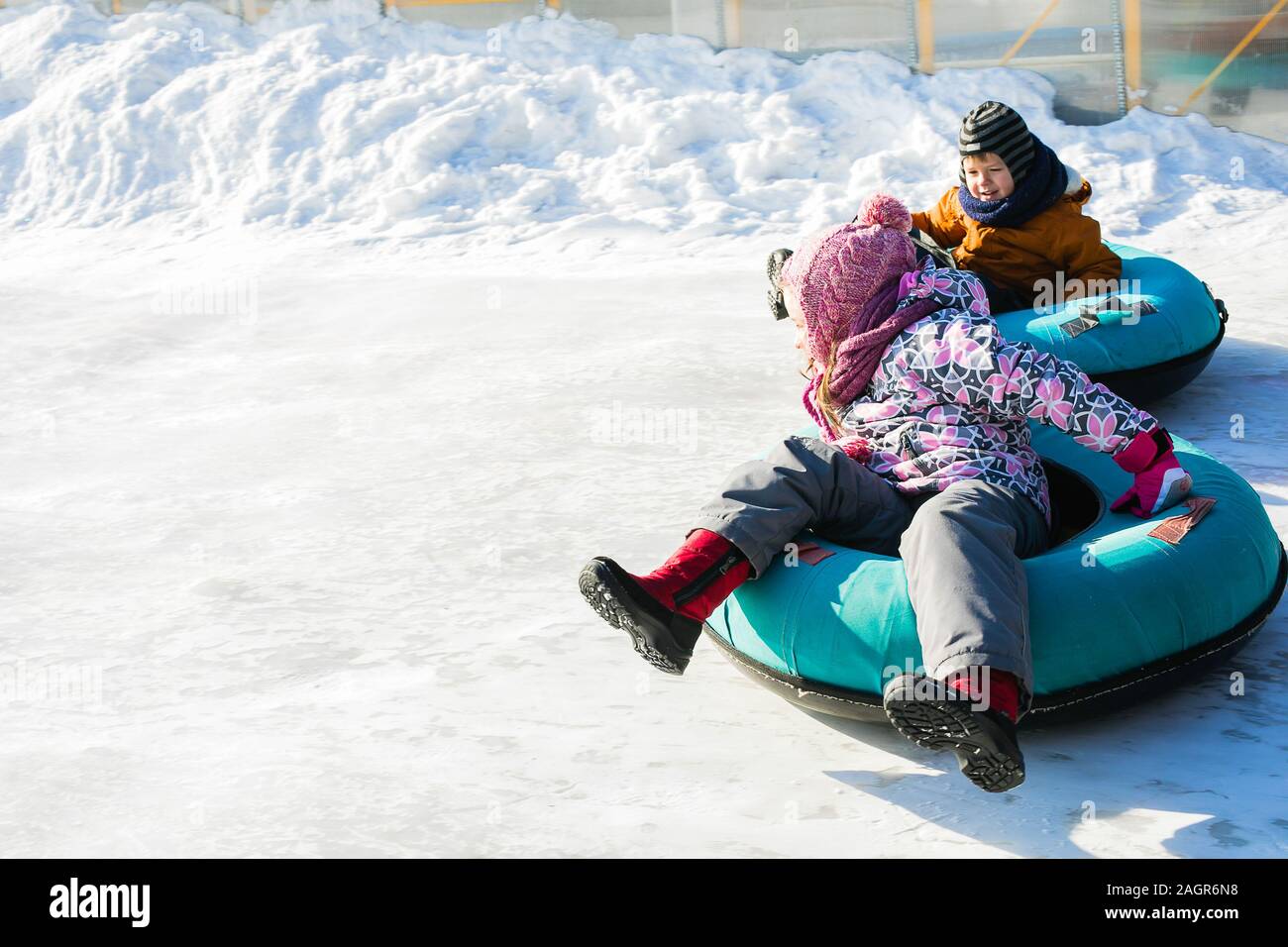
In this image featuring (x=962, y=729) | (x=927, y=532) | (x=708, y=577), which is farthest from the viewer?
(x=708, y=577)

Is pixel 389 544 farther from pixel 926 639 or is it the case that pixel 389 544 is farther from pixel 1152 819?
pixel 1152 819

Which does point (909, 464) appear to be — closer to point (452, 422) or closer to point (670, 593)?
point (670, 593)

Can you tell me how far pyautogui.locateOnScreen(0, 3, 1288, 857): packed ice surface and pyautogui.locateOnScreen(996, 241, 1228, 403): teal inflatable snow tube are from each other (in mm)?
226

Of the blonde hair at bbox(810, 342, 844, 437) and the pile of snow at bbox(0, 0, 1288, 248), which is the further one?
the pile of snow at bbox(0, 0, 1288, 248)

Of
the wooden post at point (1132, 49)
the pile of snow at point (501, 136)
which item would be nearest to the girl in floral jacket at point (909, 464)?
the pile of snow at point (501, 136)

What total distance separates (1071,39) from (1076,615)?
7.68 m

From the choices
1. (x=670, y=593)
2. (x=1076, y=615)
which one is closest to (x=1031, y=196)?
(x=1076, y=615)

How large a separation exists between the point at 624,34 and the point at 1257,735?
28.8ft

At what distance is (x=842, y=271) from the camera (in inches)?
123

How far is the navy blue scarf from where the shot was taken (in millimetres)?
4891

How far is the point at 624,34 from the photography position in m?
10.7

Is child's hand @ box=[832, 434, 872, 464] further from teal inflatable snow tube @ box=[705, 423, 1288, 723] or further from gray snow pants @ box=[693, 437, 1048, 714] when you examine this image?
teal inflatable snow tube @ box=[705, 423, 1288, 723]

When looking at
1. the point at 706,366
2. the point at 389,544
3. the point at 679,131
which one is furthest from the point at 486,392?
the point at 679,131

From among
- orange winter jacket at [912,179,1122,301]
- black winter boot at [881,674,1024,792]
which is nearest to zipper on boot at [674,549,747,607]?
black winter boot at [881,674,1024,792]
